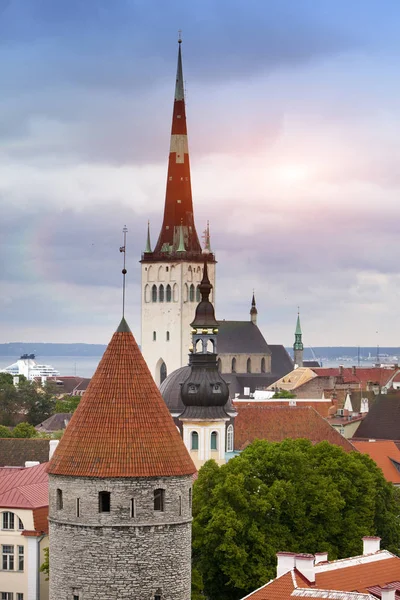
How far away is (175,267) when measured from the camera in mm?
195375

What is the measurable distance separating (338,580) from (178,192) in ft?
483

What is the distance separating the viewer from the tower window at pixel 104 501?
133 feet

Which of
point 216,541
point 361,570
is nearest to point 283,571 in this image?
point 361,570

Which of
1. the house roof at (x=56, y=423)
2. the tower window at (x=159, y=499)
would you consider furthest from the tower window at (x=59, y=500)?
the house roof at (x=56, y=423)

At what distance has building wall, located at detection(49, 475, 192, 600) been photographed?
40.4m

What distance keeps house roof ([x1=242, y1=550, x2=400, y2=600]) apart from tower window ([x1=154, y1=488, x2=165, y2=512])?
5.85 meters

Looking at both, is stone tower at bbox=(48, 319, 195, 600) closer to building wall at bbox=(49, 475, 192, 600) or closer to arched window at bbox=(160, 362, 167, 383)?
building wall at bbox=(49, 475, 192, 600)

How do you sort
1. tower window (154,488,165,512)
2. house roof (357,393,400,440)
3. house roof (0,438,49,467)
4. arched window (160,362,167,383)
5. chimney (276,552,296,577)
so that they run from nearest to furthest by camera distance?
tower window (154,488,165,512) → chimney (276,552,296,577) → house roof (0,438,49,467) → house roof (357,393,400,440) → arched window (160,362,167,383)

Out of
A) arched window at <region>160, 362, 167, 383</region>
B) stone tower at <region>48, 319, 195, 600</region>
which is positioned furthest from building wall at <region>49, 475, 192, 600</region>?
arched window at <region>160, 362, 167, 383</region>

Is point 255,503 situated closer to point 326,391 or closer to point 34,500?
point 34,500

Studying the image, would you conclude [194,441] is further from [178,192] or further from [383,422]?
[178,192]

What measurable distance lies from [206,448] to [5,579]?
27846 millimetres

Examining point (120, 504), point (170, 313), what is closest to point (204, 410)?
point (120, 504)

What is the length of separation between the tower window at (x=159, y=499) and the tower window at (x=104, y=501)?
1.15 metres
